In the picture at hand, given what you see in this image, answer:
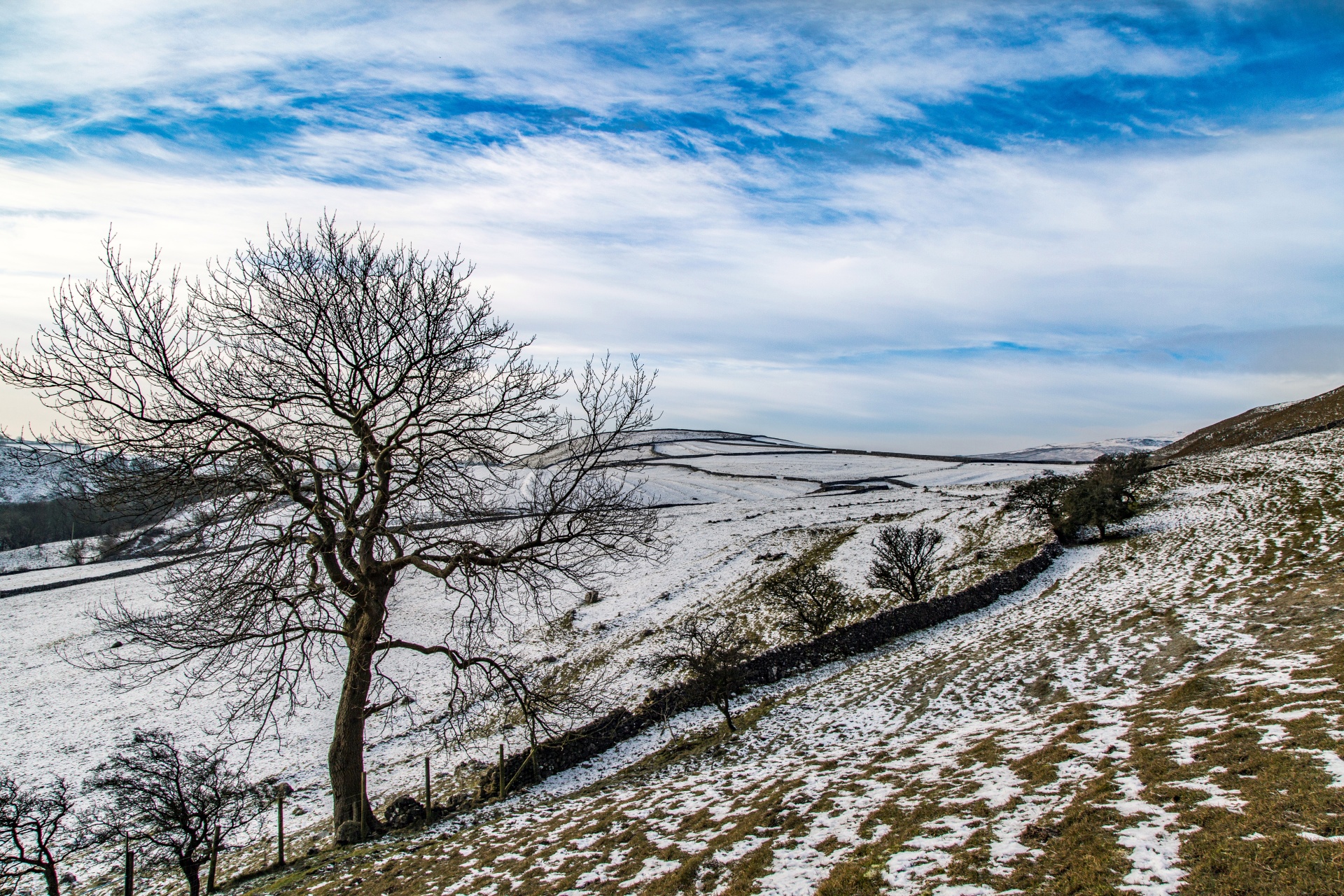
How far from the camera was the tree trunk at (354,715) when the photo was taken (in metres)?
10.1

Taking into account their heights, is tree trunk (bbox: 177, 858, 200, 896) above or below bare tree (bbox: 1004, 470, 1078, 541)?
below

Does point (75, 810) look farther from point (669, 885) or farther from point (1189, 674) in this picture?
point (1189, 674)

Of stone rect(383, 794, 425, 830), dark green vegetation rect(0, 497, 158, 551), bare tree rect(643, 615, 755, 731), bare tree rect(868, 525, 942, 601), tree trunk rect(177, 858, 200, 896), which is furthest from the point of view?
dark green vegetation rect(0, 497, 158, 551)

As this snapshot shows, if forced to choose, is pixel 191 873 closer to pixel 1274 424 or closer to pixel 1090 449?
pixel 1274 424

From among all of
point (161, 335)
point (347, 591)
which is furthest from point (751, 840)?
point (161, 335)

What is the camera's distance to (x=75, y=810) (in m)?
16.4

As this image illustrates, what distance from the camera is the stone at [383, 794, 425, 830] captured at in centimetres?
1156

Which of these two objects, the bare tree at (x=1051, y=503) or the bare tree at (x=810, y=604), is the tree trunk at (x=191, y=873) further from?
the bare tree at (x=1051, y=503)

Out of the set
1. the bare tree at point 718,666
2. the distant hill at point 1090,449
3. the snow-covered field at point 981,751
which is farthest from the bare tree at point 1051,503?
the distant hill at point 1090,449

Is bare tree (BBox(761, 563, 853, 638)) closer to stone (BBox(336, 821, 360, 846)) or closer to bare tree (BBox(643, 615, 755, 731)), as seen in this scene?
bare tree (BBox(643, 615, 755, 731))

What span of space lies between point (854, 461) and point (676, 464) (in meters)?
24.6

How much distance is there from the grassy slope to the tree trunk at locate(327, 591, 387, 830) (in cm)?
95

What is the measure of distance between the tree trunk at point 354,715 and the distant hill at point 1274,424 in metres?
56.4

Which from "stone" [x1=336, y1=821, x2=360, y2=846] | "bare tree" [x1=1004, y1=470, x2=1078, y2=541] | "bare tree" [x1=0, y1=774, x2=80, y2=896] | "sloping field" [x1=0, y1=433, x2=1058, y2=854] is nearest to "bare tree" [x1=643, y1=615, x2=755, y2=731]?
"sloping field" [x1=0, y1=433, x2=1058, y2=854]
